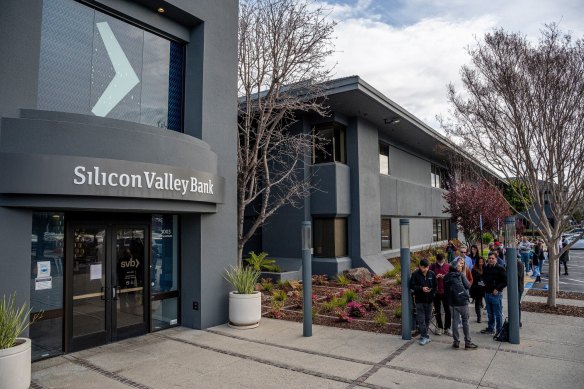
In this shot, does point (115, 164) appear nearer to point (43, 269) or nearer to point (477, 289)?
point (43, 269)

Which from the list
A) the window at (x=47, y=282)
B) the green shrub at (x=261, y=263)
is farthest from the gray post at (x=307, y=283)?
the green shrub at (x=261, y=263)

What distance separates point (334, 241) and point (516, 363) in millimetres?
10897

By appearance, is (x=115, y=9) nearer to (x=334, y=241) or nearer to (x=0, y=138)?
(x=0, y=138)

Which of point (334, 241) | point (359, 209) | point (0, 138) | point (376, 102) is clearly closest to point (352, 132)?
point (376, 102)

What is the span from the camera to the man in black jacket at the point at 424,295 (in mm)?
8594

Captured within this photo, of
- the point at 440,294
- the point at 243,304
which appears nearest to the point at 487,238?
the point at 440,294

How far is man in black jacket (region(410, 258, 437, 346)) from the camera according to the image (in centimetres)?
859

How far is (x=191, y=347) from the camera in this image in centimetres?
857

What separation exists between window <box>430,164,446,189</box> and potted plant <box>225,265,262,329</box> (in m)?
24.5

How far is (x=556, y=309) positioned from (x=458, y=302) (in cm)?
541

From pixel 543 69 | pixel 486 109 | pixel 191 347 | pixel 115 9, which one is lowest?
pixel 191 347

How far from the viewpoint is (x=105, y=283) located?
8867 millimetres

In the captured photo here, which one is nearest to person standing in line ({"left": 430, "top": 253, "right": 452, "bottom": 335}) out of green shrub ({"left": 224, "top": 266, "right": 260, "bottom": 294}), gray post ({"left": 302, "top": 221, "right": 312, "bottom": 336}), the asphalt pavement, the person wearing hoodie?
the person wearing hoodie

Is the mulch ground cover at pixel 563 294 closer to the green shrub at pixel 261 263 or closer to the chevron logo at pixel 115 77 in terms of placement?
the green shrub at pixel 261 263
